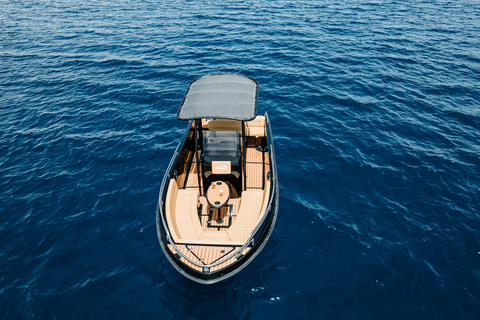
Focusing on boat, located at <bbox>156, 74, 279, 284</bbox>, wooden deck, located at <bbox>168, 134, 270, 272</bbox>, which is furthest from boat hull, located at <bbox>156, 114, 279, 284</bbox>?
wooden deck, located at <bbox>168, 134, 270, 272</bbox>

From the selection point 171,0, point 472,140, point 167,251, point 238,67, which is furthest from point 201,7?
point 167,251

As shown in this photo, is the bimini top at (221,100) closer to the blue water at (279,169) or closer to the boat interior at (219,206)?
the boat interior at (219,206)

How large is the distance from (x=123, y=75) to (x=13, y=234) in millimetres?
19800

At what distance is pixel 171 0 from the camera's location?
182 ft

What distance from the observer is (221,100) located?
14.6m

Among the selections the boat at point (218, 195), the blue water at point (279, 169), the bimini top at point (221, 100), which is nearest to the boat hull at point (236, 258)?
the boat at point (218, 195)

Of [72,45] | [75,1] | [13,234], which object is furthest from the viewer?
[75,1]

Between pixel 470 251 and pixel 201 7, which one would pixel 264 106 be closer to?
pixel 470 251

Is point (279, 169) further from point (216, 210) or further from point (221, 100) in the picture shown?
point (221, 100)

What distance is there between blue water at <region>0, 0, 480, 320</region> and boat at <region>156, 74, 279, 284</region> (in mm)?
1611

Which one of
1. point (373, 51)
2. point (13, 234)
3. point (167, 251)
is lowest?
point (13, 234)

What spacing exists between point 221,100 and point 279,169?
22.4ft

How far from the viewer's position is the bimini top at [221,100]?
13750 millimetres

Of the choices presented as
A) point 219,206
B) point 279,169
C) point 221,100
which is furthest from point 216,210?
point 279,169
